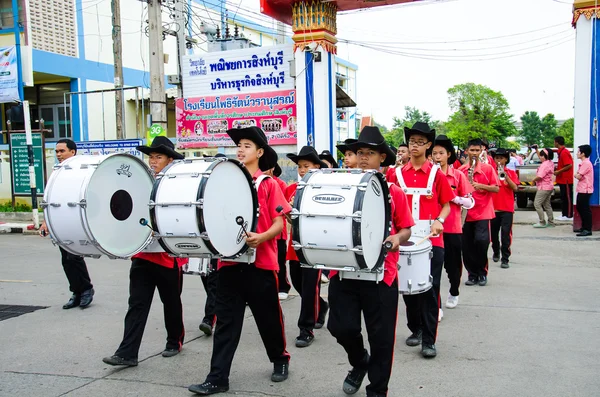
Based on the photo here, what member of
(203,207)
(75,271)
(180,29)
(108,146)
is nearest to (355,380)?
(203,207)

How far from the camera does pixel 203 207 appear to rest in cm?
420

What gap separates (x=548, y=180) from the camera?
552 inches

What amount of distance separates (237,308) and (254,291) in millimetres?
191

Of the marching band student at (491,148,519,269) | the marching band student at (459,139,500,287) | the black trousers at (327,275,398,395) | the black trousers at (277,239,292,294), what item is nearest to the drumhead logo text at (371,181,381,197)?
the black trousers at (327,275,398,395)

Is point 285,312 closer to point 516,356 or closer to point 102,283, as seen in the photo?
point 516,356

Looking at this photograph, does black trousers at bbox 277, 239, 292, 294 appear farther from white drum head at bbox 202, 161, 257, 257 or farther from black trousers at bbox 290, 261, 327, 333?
white drum head at bbox 202, 161, 257, 257

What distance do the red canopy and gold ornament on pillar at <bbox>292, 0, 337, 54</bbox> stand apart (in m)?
0.23

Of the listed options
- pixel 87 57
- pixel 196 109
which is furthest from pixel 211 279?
pixel 87 57

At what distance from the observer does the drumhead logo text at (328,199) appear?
3952 millimetres

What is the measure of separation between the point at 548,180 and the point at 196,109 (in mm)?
8828

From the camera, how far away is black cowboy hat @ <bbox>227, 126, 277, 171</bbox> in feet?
15.9

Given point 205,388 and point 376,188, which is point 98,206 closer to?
point 205,388

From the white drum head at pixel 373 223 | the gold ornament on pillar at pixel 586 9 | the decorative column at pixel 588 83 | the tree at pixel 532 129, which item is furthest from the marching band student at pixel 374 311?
the tree at pixel 532 129

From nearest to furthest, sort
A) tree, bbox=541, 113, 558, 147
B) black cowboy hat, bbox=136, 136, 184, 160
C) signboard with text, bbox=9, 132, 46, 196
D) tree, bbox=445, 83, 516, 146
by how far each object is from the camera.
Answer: black cowboy hat, bbox=136, 136, 184, 160 < signboard with text, bbox=9, 132, 46, 196 < tree, bbox=445, 83, 516, 146 < tree, bbox=541, 113, 558, 147
